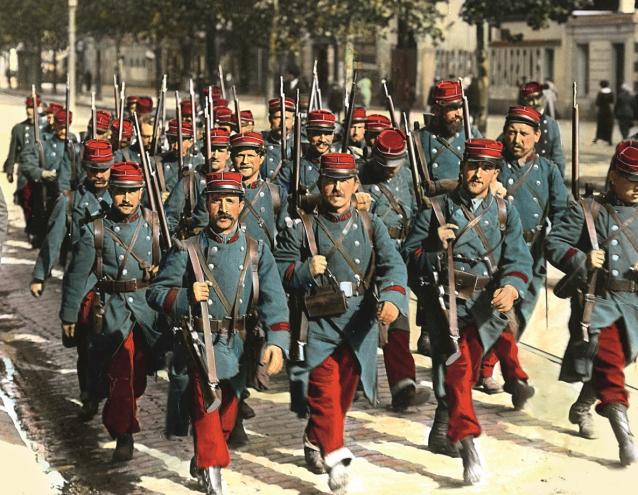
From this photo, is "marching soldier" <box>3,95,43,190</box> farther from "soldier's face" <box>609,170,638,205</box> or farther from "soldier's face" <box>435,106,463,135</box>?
"soldier's face" <box>609,170,638,205</box>

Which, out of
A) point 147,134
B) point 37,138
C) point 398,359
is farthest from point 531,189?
point 37,138

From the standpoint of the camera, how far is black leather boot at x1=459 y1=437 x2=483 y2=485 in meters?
8.62

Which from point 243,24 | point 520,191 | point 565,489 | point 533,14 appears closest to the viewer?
point 565,489

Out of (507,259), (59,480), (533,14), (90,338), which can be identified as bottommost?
(59,480)

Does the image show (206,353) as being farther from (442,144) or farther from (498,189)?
(442,144)

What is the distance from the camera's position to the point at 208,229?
337 inches

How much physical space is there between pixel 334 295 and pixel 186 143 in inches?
212

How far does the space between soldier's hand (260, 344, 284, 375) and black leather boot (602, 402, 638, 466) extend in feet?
6.74

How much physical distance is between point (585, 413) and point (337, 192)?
89.3 inches

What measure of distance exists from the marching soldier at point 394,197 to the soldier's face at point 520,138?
2.61 ft

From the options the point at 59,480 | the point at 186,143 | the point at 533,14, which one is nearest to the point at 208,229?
the point at 59,480

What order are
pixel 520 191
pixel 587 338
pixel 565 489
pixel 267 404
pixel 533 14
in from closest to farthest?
pixel 565 489
pixel 587 338
pixel 267 404
pixel 520 191
pixel 533 14

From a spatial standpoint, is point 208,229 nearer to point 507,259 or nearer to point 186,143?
point 507,259

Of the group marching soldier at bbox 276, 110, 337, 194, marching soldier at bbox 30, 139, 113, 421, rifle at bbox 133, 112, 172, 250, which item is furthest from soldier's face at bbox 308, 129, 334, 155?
rifle at bbox 133, 112, 172, 250
